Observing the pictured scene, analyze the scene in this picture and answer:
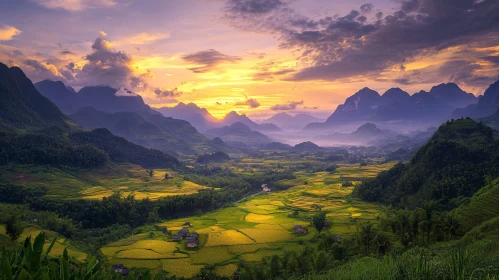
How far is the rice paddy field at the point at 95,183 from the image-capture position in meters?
75.9

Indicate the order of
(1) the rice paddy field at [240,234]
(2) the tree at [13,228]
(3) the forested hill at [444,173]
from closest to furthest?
(2) the tree at [13,228]
(1) the rice paddy field at [240,234]
(3) the forested hill at [444,173]

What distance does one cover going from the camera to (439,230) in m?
32.8

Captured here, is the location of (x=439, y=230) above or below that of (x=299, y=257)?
above

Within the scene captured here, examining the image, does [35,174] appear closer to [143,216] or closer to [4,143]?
[4,143]

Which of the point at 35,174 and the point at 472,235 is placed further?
the point at 35,174

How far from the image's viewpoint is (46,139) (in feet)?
351

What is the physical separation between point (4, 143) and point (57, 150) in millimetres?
13950

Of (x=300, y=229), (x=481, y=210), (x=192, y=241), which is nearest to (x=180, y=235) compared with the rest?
(x=192, y=241)

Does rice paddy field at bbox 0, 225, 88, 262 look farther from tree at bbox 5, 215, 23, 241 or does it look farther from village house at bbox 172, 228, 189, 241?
village house at bbox 172, 228, 189, 241

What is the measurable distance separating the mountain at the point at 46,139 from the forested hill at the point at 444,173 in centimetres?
8936

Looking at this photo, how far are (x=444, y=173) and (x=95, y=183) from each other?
8857 cm

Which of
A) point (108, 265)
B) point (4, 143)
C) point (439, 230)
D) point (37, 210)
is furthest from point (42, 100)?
point (439, 230)

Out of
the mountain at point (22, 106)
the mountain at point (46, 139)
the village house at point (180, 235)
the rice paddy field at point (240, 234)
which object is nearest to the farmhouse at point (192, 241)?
the rice paddy field at point (240, 234)

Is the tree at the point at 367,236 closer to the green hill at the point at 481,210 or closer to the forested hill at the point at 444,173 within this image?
the green hill at the point at 481,210
